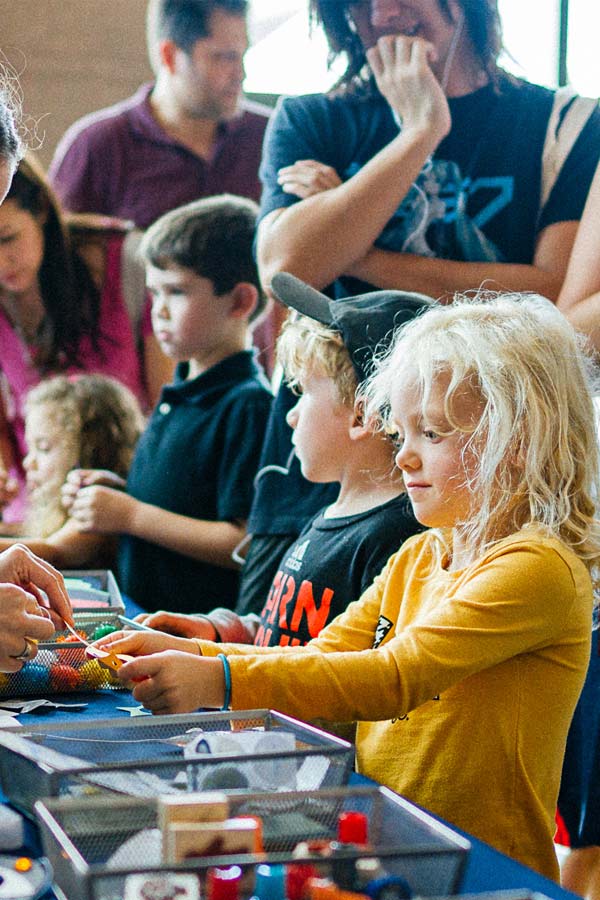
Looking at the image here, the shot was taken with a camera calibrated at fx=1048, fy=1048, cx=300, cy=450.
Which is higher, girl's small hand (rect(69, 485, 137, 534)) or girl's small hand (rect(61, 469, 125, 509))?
girl's small hand (rect(61, 469, 125, 509))

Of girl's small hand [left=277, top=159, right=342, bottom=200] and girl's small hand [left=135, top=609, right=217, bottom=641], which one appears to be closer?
girl's small hand [left=135, top=609, right=217, bottom=641]

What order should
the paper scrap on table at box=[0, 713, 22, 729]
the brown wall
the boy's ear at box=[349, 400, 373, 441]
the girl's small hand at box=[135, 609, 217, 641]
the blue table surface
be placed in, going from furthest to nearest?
the brown wall → the boy's ear at box=[349, 400, 373, 441] → the girl's small hand at box=[135, 609, 217, 641] → the paper scrap on table at box=[0, 713, 22, 729] → the blue table surface

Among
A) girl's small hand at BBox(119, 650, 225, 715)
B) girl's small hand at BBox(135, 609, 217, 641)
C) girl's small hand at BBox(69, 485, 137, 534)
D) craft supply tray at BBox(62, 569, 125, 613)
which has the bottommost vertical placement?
girl's small hand at BBox(69, 485, 137, 534)

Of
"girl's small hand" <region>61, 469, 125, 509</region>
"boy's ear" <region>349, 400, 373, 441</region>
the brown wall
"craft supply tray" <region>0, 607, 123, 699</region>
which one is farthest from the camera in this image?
"girl's small hand" <region>61, 469, 125, 509</region>

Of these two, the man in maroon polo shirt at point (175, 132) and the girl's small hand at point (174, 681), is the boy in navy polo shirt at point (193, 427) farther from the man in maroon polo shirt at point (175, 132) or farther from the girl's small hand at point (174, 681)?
the girl's small hand at point (174, 681)

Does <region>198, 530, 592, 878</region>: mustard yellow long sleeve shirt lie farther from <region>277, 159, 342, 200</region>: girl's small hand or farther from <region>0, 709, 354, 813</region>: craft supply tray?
<region>277, 159, 342, 200</region>: girl's small hand

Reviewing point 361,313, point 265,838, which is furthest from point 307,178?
point 265,838

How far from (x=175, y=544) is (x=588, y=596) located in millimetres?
1647

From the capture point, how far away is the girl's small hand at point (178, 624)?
5.09 feet

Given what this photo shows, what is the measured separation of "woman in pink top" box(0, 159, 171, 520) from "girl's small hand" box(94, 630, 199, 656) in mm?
1552

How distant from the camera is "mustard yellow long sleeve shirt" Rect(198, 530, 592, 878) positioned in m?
1.10

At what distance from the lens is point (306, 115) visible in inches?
105

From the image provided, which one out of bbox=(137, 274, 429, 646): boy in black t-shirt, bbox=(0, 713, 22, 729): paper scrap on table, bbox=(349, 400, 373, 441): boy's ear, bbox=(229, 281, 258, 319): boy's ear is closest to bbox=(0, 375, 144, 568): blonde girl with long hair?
bbox=(229, 281, 258, 319): boy's ear

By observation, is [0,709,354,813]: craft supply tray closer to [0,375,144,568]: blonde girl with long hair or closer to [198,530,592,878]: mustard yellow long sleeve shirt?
[198,530,592,878]: mustard yellow long sleeve shirt
